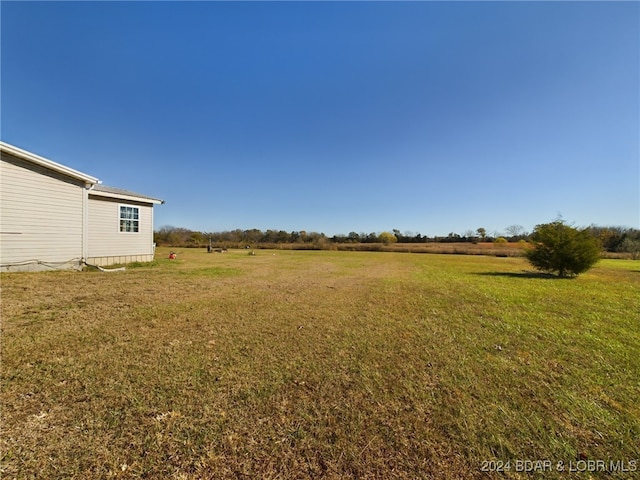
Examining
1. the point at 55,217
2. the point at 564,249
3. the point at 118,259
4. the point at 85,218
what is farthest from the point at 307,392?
the point at 564,249

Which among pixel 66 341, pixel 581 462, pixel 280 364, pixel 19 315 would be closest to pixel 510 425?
pixel 581 462

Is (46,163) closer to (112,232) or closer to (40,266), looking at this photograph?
(40,266)

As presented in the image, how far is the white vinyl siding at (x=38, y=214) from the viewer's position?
821 cm

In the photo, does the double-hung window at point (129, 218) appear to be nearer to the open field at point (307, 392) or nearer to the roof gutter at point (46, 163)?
the roof gutter at point (46, 163)

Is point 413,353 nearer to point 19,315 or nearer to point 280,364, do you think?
point 280,364

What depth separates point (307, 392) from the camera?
284cm

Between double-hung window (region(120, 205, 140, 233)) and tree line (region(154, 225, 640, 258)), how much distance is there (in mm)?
20299

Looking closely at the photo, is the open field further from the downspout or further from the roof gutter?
the roof gutter

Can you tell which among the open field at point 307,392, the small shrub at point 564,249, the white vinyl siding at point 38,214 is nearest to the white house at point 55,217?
the white vinyl siding at point 38,214

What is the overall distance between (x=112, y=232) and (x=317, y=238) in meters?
41.1

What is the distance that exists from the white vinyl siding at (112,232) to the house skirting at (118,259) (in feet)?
0.47

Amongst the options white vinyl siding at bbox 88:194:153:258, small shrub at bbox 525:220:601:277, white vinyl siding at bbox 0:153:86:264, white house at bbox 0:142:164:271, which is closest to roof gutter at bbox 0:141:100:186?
white house at bbox 0:142:164:271

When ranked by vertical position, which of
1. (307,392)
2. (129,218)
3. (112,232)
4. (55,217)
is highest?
(129,218)

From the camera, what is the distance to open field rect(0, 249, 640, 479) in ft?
6.45
